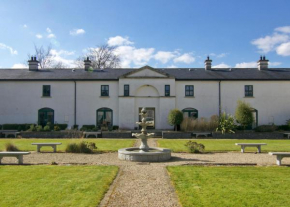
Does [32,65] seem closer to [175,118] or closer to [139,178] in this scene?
[175,118]

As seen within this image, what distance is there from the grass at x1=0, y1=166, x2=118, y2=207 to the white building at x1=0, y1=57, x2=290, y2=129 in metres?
19.2

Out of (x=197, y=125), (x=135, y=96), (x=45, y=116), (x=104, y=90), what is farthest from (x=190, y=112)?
(x=45, y=116)

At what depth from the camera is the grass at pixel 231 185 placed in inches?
250

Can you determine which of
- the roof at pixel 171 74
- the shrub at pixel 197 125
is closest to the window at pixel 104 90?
the roof at pixel 171 74

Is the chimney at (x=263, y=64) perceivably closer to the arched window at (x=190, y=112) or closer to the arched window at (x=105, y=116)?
the arched window at (x=190, y=112)

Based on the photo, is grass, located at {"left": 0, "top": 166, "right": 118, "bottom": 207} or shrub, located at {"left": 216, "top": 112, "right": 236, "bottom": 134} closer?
grass, located at {"left": 0, "top": 166, "right": 118, "bottom": 207}

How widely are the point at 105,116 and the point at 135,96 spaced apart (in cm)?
393

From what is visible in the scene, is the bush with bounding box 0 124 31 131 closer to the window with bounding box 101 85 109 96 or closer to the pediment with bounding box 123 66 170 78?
the window with bounding box 101 85 109 96

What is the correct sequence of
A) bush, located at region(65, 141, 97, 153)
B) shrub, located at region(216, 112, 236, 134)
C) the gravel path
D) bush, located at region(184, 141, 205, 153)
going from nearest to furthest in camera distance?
the gravel path < bush, located at region(65, 141, 97, 153) < bush, located at region(184, 141, 205, 153) < shrub, located at region(216, 112, 236, 134)

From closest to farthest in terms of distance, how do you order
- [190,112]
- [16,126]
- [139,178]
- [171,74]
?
[139,178], [16,126], [190,112], [171,74]

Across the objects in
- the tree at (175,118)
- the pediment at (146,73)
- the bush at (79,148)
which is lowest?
the bush at (79,148)

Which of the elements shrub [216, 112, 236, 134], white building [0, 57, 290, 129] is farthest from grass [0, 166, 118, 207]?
white building [0, 57, 290, 129]

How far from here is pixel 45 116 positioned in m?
29.4

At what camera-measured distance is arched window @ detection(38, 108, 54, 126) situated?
29391 millimetres
